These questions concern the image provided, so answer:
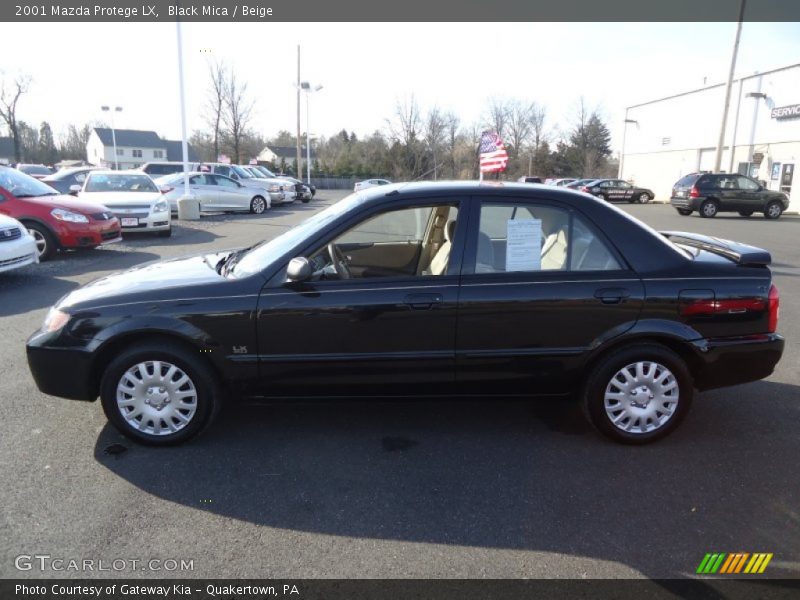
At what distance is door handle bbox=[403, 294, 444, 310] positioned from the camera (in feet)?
11.0

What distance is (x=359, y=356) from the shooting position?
3402 mm

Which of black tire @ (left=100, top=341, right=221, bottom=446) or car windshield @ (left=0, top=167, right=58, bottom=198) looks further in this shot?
car windshield @ (left=0, top=167, right=58, bottom=198)

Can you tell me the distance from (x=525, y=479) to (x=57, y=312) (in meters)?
3.08

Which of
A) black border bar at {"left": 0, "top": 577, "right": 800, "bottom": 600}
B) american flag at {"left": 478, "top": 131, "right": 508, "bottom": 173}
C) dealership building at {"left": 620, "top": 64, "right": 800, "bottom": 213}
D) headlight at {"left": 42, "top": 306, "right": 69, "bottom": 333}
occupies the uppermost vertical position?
dealership building at {"left": 620, "top": 64, "right": 800, "bottom": 213}

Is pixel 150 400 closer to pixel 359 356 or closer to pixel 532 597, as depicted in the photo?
pixel 359 356

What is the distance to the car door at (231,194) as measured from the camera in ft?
64.0

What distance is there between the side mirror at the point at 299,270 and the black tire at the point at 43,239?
8456 millimetres

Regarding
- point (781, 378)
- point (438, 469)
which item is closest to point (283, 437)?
point (438, 469)

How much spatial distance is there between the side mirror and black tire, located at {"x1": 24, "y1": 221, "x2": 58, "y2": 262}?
8.46 metres

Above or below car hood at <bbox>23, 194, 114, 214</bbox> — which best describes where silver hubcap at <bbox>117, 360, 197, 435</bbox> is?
below

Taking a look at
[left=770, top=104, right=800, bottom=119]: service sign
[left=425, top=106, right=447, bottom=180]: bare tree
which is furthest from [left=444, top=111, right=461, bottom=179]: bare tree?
[left=770, top=104, right=800, bottom=119]: service sign

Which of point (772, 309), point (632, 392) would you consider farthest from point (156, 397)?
point (772, 309)

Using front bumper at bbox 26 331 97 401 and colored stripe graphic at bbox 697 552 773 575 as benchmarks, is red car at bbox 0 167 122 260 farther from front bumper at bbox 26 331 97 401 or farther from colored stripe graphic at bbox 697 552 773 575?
colored stripe graphic at bbox 697 552 773 575

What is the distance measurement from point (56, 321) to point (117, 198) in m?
10.2
